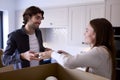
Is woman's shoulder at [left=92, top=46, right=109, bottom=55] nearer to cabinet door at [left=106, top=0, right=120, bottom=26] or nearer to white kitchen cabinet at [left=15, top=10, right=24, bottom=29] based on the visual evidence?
cabinet door at [left=106, top=0, right=120, bottom=26]

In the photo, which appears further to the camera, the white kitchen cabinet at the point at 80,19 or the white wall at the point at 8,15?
the white wall at the point at 8,15

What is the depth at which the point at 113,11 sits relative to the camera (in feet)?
9.54

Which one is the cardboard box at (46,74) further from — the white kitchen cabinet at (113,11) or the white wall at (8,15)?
the white wall at (8,15)

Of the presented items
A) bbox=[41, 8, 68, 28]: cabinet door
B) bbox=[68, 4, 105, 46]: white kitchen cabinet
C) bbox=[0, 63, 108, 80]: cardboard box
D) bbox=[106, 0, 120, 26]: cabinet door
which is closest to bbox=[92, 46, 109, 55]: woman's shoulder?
bbox=[0, 63, 108, 80]: cardboard box

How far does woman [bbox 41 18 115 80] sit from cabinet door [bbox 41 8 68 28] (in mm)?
2658

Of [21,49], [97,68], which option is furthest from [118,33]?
[97,68]

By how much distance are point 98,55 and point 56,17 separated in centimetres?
298

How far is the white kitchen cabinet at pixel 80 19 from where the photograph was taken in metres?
3.44

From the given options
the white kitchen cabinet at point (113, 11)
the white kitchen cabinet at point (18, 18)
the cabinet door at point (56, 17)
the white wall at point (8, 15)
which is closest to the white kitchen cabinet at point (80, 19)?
the cabinet door at point (56, 17)

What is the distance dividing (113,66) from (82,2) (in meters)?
2.64

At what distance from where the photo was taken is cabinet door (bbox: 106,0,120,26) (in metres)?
2.87

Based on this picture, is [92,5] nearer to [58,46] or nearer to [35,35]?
[58,46]

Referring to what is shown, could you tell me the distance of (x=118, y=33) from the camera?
2912mm

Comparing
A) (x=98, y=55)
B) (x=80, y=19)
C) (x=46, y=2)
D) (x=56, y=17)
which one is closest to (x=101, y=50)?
(x=98, y=55)
